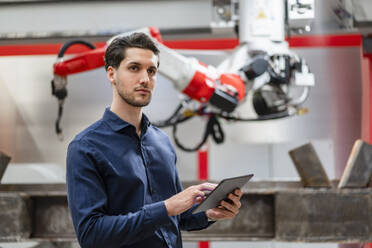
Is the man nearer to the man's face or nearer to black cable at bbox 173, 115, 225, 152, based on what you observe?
the man's face

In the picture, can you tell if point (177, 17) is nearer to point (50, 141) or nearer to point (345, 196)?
point (50, 141)

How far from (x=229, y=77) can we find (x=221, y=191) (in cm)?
204

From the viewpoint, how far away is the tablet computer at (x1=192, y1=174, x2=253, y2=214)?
53.7 inches

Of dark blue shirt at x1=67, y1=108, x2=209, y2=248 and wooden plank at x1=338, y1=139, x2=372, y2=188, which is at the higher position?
dark blue shirt at x1=67, y1=108, x2=209, y2=248

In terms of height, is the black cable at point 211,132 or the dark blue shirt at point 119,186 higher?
the dark blue shirt at point 119,186

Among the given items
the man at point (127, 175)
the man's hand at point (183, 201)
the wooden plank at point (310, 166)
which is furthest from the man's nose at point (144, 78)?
the wooden plank at point (310, 166)

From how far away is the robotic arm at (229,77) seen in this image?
332cm

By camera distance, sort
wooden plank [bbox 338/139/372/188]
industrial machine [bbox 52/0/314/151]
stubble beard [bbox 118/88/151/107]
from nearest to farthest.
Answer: stubble beard [bbox 118/88/151/107] → industrial machine [bbox 52/0/314/151] → wooden plank [bbox 338/139/372/188]

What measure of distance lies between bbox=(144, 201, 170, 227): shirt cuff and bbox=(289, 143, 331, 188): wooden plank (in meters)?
2.41

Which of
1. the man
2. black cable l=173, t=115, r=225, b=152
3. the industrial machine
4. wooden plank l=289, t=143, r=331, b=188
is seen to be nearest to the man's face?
the man

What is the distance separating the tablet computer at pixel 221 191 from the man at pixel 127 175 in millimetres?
21

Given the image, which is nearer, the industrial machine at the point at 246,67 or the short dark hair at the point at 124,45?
the short dark hair at the point at 124,45

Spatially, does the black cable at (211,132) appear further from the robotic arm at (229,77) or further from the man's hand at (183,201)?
the man's hand at (183,201)

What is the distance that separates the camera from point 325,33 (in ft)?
15.3
